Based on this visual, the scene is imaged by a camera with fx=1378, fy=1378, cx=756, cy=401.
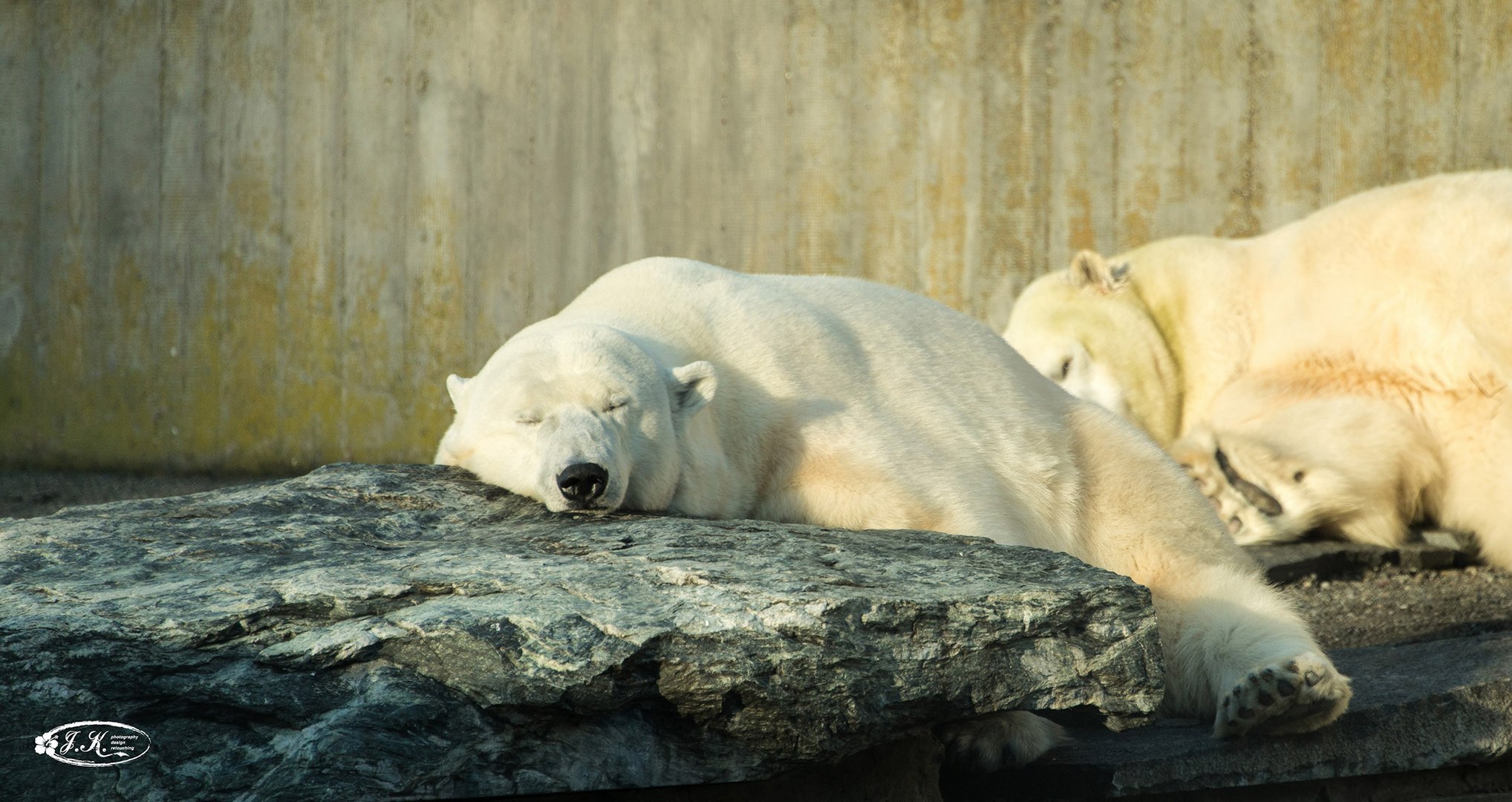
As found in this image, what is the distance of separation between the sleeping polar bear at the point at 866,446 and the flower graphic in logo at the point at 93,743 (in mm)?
859

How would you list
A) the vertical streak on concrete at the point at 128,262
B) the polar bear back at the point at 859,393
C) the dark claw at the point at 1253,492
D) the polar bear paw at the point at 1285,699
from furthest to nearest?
the vertical streak on concrete at the point at 128,262 → the dark claw at the point at 1253,492 → the polar bear back at the point at 859,393 → the polar bear paw at the point at 1285,699

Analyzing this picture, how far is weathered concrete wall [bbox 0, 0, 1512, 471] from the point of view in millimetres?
6730

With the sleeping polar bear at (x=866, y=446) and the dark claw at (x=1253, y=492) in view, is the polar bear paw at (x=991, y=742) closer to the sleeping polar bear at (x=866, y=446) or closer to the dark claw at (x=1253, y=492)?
the sleeping polar bear at (x=866, y=446)

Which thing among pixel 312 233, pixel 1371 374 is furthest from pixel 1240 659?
pixel 312 233

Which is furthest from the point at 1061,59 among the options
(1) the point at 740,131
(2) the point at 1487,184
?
(2) the point at 1487,184

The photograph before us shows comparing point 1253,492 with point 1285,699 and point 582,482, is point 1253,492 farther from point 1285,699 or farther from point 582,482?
point 582,482

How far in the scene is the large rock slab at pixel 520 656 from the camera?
184 cm

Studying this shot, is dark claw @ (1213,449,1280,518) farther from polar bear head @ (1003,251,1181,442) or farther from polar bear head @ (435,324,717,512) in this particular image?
polar bear head @ (435,324,717,512)

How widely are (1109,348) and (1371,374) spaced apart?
1.02 meters

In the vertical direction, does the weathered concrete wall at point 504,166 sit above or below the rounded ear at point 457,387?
above

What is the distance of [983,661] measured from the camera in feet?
6.90

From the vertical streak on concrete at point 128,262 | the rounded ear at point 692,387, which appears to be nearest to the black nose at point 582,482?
the rounded ear at point 692,387

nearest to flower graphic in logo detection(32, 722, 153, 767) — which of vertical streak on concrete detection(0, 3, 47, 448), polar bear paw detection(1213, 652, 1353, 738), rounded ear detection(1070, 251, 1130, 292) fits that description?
polar bear paw detection(1213, 652, 1353, 738)

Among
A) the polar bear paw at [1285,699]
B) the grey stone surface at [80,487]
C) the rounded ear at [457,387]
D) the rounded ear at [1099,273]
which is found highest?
the rounded ear at [1099,273]
